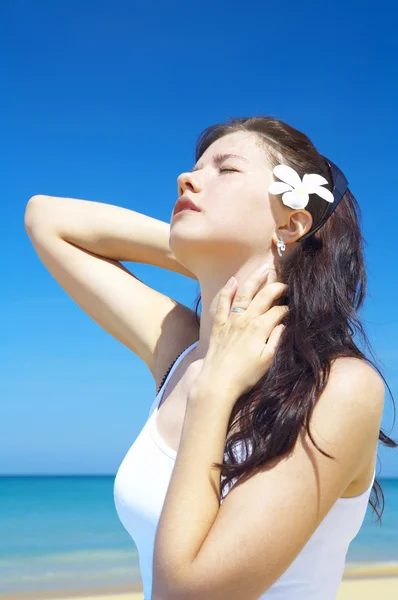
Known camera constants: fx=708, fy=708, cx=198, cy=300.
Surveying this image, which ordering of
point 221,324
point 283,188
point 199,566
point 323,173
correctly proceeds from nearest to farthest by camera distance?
point 199,566 → point 221,324 → point 283,188 → point 323,173

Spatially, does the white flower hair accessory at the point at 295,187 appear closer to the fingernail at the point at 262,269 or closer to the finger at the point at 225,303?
the fingernail at the point at 262,269

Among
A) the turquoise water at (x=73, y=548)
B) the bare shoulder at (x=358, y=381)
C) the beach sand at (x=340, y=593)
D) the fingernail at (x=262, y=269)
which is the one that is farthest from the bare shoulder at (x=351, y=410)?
the beach sand at (x=340, y=593)

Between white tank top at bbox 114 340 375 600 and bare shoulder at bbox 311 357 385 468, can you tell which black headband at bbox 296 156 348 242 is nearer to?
bare shoulder at bbox 311 357 385 468

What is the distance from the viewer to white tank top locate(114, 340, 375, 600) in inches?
77.6

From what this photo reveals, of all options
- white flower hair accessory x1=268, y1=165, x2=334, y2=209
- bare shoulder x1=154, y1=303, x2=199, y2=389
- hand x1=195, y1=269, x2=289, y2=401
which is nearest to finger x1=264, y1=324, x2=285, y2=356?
hand x1=195, y1=269, x2=289, y2=401

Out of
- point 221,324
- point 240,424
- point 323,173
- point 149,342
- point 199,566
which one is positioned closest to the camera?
point 199,566

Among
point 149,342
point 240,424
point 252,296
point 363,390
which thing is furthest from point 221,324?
point 149,342

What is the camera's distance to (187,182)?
250 centimetres

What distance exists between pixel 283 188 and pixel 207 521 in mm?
1152

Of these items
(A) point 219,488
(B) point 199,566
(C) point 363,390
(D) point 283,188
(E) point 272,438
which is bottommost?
(B) point 199,566

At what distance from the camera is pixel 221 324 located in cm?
221

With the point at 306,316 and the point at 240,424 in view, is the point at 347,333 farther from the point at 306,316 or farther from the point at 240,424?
the point at 240,424

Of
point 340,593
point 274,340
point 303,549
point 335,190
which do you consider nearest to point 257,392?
point 274,340

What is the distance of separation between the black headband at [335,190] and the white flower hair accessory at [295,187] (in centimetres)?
5
